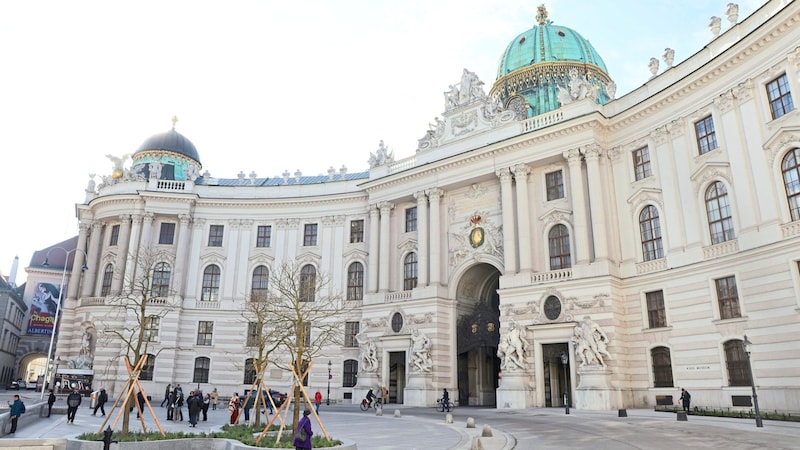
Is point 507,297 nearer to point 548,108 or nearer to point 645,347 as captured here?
point 645,347

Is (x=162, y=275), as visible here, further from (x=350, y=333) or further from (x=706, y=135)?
(x=706, y=135)

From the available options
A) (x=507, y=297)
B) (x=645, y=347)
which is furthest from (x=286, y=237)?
(x=645, y=347)

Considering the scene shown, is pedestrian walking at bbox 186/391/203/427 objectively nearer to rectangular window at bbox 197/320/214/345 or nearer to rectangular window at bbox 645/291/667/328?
rectangular window at bbox 645/291/667/328

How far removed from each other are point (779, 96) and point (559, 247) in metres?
14.6

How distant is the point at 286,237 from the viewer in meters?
51.3

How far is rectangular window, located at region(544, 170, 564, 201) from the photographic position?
37844 mm

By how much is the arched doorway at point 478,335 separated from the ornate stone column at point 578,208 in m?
8.41

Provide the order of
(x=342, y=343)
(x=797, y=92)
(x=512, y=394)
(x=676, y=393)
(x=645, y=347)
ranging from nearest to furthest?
(x=797, y=92)
(x=676, y=393)
(x=645, y=347)
(x=512, y=394)
(x=342, y=343)

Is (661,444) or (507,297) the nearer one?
(661,444)

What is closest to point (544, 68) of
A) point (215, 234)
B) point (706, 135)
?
point (706, 135)

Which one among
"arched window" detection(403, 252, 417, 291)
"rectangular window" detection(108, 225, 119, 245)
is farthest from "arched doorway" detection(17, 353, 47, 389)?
"arched window" detection(403, 252, 417, 291)

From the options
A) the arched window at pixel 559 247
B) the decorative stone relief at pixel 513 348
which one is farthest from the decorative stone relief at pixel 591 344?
the arched window at pixel 559 247

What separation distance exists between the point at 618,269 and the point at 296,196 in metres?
29.1

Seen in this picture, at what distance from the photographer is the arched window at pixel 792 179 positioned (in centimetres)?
2567
